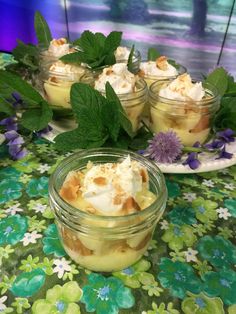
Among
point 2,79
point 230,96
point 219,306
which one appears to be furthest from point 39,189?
point 230,96

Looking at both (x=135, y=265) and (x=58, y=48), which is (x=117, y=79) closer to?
(x=58, y=48)

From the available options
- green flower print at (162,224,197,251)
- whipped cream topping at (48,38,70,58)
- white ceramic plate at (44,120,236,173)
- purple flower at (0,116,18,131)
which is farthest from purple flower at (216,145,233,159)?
whipped cream topping at (48,38,70,58)

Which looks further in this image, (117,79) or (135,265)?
(117,79)

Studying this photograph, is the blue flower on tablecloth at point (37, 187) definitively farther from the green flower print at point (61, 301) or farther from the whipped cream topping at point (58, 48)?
the whipped cream topping at point (58, 48)

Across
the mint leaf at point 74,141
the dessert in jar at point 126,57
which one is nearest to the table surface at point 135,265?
the mint leaf at point 74,141

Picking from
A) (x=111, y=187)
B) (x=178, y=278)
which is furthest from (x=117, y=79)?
(x=178, y=278)

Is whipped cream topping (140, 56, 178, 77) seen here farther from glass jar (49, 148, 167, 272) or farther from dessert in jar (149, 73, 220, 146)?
glass jar (49, 148, 167, 272)

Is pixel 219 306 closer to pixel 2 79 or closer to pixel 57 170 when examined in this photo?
pixel 57 170
